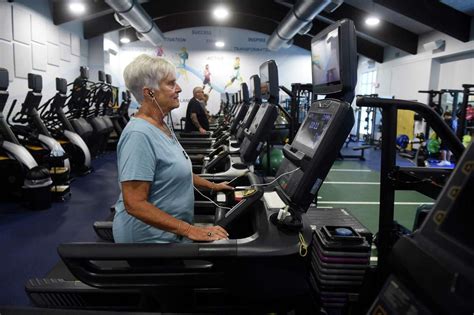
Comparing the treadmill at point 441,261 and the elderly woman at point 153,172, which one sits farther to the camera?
the elderly woman at point 153,172

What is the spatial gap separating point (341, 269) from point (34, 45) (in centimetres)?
862

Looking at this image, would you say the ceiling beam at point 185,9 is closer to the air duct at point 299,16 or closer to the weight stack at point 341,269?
the air duct at point 299,16

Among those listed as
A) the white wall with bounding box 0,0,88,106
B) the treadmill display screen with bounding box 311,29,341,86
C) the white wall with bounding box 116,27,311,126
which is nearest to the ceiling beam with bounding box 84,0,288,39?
the white wall with bounding box 0,0,88,106

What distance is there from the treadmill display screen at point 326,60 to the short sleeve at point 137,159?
893 millimetres

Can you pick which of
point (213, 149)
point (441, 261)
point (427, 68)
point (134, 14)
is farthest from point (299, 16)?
point (441, 261)

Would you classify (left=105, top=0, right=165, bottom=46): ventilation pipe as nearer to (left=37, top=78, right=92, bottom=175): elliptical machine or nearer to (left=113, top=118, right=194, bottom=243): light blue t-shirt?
(left=37, top=78, right=92, bottom=175): elliptical machine

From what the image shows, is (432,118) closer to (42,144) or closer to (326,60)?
(326,60)

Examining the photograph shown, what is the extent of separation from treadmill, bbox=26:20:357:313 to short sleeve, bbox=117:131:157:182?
280 millimetres

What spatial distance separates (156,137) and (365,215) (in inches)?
136

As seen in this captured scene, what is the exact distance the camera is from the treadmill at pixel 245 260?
1.38 m

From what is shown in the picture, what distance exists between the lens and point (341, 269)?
4.68 feet

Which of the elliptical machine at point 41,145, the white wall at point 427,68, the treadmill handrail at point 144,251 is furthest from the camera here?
the white wall at point 427,68

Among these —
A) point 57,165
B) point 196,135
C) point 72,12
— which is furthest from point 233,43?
point 57,165

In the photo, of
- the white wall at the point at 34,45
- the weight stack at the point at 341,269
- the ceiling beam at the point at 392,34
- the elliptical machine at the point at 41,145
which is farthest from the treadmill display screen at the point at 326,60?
the ceiling beam at the point at 392,34
